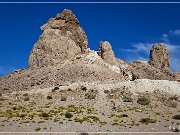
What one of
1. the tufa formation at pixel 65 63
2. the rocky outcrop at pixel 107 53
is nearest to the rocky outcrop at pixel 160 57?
the tufa formation at pixel 65 63

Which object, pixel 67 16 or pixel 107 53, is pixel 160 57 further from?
pixel 67 16

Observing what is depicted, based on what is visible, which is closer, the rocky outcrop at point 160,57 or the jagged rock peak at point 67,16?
the jagged rock peak at point 67,16

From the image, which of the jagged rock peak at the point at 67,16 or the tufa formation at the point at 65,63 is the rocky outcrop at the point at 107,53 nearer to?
the tufa formation at the point at 65,63

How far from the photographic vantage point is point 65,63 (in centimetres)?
8338

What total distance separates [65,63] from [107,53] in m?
16.2

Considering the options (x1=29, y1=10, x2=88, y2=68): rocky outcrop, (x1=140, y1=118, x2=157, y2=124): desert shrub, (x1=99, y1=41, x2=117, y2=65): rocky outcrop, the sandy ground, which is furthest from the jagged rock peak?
(x1=140, y1=118, x2=157, y2=124): desert shrub

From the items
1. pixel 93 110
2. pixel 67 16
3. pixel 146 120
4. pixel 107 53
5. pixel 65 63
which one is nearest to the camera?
pixel 146 120

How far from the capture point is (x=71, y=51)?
90.6 metres

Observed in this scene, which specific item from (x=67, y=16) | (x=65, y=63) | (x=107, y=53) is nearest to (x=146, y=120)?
(x=65, y=63)

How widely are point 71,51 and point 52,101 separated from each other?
36089 mm

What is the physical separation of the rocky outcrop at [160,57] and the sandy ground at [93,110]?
150 ft

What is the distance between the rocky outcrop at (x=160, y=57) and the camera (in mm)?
118250

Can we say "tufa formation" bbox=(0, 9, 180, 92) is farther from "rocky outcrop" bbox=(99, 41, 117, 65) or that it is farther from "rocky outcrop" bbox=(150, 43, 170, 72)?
"rocky outcrop" bbox=(150, 43, 170, 72)

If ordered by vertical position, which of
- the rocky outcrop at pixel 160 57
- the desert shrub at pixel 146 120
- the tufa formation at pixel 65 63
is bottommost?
the desert shrub at pixel 146 120
